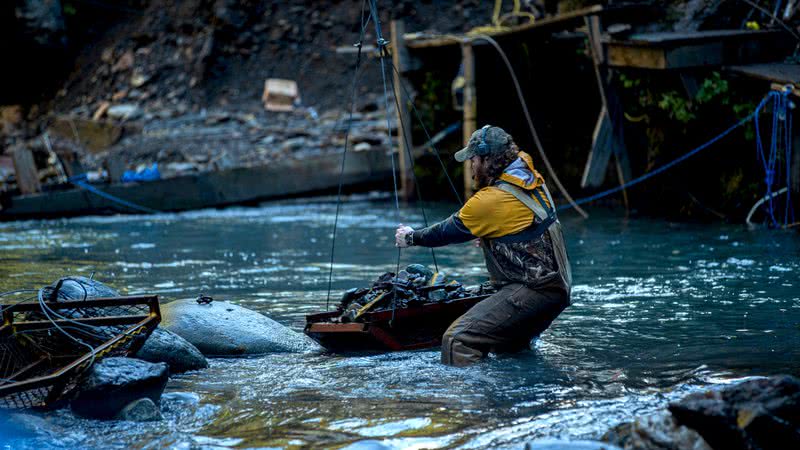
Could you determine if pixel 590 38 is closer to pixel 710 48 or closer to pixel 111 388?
pixel 710 48

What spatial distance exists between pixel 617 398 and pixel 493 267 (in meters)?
1.40

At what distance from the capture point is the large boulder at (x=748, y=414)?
475 cm

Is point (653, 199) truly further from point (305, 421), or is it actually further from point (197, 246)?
point (305, 421)

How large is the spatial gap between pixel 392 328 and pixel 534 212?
1.52m

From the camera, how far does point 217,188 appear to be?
1894cm

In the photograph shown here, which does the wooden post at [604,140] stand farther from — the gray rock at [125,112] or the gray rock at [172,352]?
the gray rock at [125,112]

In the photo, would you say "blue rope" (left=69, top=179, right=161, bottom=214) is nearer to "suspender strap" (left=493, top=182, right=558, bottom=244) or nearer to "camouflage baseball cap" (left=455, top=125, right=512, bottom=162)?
"camouflage baseball cap" (left=455, top=125, right=512, bottom=162)

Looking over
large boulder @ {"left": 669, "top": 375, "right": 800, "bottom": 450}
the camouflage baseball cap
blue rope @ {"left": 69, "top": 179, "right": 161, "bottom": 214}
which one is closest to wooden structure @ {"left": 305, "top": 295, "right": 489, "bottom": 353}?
the camouflage baseball cap

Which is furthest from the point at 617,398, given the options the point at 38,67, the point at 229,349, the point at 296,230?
the point at 38,67

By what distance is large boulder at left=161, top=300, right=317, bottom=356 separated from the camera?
779 centimetres

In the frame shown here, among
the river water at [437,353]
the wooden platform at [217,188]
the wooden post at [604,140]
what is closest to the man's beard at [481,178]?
the river water at [437,353]

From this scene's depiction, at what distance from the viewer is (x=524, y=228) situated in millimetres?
6566

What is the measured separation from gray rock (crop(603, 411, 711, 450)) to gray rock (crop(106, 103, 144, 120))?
23910 millimetres

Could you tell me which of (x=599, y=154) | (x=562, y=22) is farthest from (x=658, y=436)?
(x=562, y=22)
